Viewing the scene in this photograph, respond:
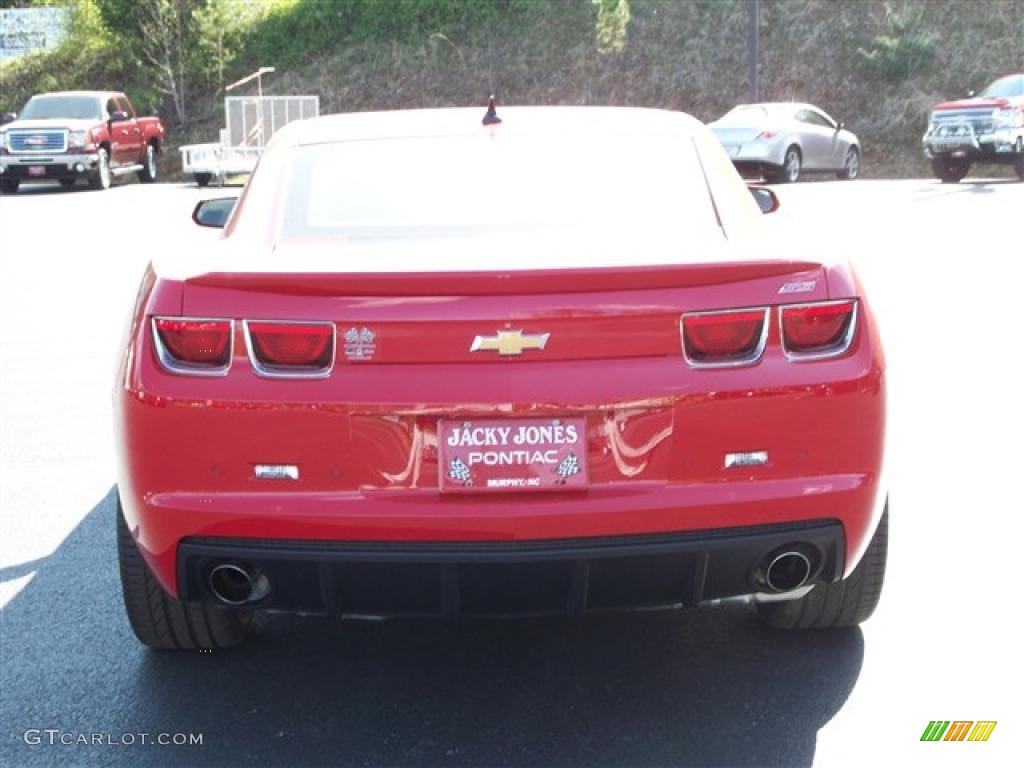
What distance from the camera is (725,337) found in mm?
3613

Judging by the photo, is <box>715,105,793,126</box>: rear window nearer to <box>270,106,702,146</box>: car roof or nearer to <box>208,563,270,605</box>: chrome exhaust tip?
<box>270,106,702,146</box>: car roof

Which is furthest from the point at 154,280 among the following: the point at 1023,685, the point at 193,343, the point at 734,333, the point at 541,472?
the point at 1023,685

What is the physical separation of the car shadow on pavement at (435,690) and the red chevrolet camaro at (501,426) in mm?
355

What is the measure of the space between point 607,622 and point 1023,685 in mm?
1249

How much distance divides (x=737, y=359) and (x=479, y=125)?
1.57 meters

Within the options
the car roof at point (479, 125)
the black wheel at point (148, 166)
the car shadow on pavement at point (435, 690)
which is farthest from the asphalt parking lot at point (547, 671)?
the black wheel at point (148, 166)

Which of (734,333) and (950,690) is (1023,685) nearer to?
(950,690)

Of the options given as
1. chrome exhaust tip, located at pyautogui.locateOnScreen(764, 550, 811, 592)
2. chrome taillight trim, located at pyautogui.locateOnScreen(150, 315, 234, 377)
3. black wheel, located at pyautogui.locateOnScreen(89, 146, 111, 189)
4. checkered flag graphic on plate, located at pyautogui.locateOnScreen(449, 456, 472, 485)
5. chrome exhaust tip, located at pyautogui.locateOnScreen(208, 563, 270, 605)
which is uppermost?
chrome taillight trim, located at pyautogui.locateOnScreen(150, 315, 234, 377)

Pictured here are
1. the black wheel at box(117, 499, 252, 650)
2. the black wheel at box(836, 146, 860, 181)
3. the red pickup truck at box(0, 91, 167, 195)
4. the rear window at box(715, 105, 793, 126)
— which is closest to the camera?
the black wheel at box(117, 499, 252, 650)

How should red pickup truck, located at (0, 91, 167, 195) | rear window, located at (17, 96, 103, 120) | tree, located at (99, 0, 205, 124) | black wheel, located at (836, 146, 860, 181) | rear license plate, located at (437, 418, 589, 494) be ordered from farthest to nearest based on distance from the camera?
tree, located at (99, 0, 205, 124), rear window, located at (17, 96, 103, 120), black wheel, located at (836, 146, 860, 181), red pickup truck, located at (0, 91, 167, 195), rear license plate, located at (437, 418, 589, 494)

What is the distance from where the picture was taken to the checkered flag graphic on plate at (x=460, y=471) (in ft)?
11.6

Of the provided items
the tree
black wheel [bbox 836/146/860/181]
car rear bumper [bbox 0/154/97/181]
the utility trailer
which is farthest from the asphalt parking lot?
the tree

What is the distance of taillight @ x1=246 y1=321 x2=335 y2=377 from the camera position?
356 centimetres

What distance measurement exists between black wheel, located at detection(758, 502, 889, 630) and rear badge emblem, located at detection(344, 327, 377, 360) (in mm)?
1530
